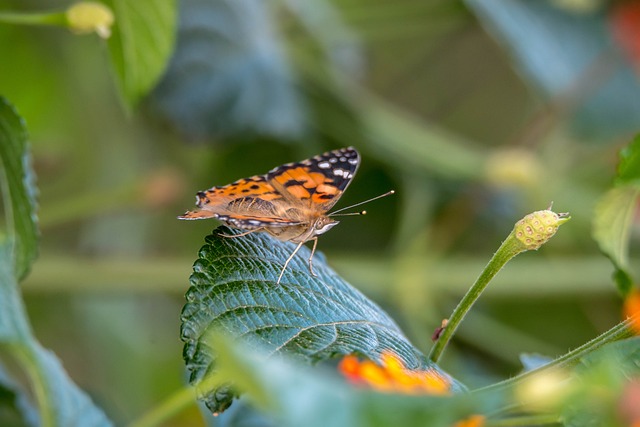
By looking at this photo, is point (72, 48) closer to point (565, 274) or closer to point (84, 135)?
point (84, 135)

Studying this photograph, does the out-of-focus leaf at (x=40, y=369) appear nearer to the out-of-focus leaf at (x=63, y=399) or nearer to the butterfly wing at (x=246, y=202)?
the out-of-focus leaf at (x=63, y=399)

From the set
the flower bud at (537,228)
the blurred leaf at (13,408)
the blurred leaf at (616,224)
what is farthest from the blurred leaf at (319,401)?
the blurred leaf at (13,408)

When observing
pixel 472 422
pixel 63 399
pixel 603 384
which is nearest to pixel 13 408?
pixel 63 399

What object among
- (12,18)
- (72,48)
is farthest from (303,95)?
(12,18)

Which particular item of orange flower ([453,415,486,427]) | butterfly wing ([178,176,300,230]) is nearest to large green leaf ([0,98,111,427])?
butterfly wing ([178,176,300,230])

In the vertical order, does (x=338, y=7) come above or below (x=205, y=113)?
above

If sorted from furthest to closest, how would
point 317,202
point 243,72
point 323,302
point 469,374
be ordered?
point 243,72
point 469,374
point 317,202
point 323,302

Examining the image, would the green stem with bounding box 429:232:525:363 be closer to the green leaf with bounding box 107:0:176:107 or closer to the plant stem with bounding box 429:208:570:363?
the plant stem with bounding box 429:208:570:363

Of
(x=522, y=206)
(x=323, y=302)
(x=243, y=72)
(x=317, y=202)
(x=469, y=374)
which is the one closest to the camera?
(x=323, y=302)
